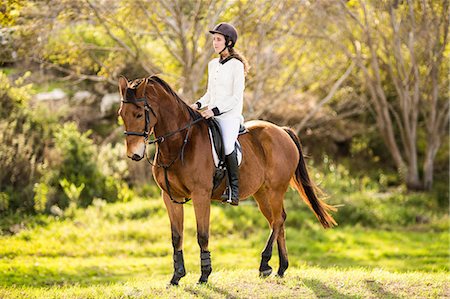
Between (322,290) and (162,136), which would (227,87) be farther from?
(322,290)

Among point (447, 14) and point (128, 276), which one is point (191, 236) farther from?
point (447, 14)

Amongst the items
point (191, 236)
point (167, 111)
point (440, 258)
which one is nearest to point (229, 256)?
point (191, 236)

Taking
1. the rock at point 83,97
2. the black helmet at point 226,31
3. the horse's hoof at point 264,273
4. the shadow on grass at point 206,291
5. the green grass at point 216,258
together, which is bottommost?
the green grass at point 216,258

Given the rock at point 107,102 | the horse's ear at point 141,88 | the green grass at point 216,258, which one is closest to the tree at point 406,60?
the green grass at point 216,258

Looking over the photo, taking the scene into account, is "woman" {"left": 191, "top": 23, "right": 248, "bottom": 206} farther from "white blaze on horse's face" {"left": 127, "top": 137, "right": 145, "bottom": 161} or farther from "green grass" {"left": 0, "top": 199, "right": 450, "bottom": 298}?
"green grass" {"left": 0, "top": 199, "right": 450, "bottom": 298}

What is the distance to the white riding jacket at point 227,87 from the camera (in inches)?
268

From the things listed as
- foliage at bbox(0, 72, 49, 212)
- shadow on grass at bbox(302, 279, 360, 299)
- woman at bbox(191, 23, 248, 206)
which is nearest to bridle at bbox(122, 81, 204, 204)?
woman at bbox(191, 23, 248, 206)

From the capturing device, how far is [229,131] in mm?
6859

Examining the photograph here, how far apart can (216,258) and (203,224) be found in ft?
17.2

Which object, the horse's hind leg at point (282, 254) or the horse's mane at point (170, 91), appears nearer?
the horse's mane at point (170, 91)

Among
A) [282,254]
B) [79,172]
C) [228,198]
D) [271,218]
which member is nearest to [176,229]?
[228,198]

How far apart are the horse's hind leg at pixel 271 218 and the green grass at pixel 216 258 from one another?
7.5 inches

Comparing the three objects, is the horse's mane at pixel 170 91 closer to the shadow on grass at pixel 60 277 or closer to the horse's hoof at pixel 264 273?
the horse's hoof at pixel 264 273

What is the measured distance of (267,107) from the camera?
15750mm
